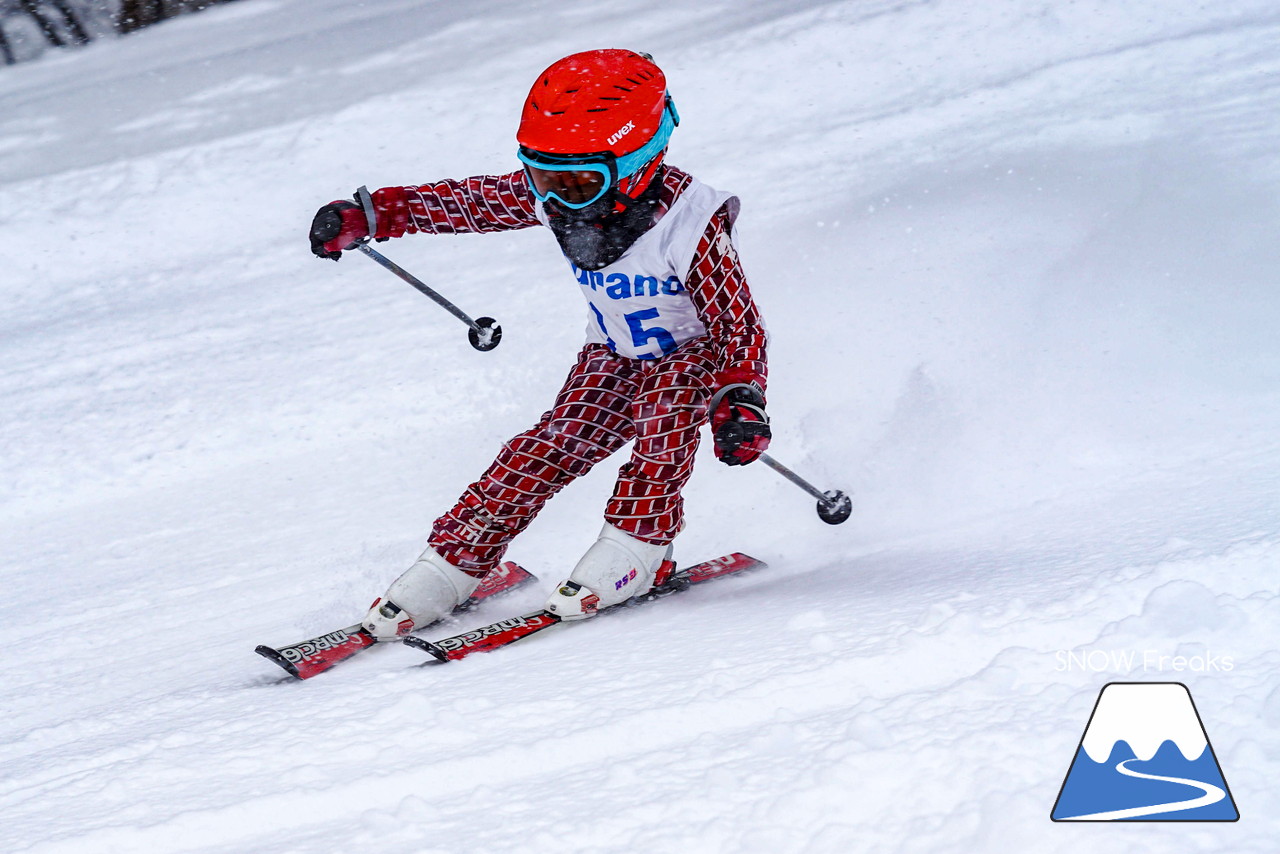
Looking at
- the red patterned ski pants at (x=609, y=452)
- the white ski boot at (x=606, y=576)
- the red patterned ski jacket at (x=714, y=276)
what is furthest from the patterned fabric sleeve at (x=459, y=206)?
the white ski boot at (x=606, y=576)

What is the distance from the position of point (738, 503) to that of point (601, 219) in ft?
4.36

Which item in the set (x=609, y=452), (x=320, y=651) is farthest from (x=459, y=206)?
(x=320, y=651)

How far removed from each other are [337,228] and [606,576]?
3.82ft

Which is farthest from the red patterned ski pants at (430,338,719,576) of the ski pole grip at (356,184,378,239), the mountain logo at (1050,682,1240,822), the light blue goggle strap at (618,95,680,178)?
the mountain logo at (1050,682,1240,822)

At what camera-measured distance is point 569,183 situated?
2.37 meters

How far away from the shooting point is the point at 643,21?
6.52 metres

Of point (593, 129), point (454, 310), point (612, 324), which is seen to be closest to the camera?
point (593, 129)

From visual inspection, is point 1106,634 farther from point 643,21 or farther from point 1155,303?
point 643,21

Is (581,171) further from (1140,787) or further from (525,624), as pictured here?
(1140,787)

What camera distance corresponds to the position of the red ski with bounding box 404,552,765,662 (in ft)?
7.64

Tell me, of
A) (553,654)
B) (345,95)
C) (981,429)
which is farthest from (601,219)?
(345,95)

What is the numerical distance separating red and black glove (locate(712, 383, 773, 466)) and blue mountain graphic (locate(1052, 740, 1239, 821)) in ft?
3.33

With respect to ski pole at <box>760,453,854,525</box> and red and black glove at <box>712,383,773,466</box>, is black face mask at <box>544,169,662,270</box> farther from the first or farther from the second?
ski pole at <box>760,453,854,525</box>

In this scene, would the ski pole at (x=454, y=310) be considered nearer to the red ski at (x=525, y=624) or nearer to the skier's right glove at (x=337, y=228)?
the skier's right glove at (x=337, y=228)
